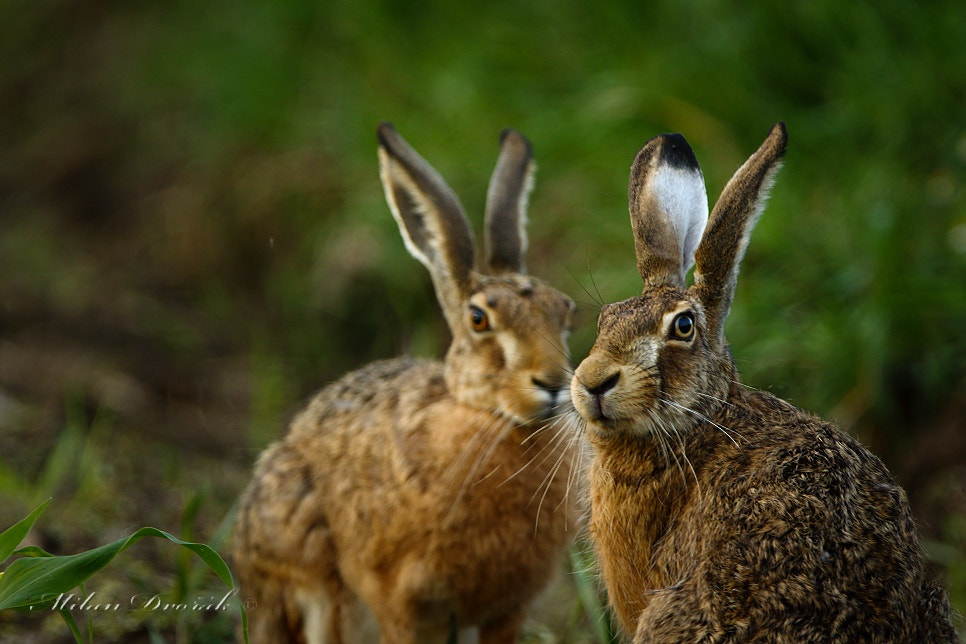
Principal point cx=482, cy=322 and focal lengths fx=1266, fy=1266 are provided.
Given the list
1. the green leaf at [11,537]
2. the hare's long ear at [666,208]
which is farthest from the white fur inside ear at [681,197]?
the green leaf at [11,537]

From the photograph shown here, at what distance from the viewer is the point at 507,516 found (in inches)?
177

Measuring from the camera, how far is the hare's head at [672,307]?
329 cm

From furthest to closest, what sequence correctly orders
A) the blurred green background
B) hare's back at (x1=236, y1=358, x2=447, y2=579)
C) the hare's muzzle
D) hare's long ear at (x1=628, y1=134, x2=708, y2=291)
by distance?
1. the blurred green background
2. hare's back at (x1=236, y1=358, x2=447, y2=579)
3. hare's long ear at (x1=628, y1=134, x2=708, y2=291)
4. the hare's muzzle

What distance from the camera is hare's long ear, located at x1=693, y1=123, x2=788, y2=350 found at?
→ 3439 mm

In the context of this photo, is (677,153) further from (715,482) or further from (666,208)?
(715,482)

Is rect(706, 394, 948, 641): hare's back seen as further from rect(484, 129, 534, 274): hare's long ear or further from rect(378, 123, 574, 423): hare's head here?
rect(484, 129, 534, 274): hare's long ear

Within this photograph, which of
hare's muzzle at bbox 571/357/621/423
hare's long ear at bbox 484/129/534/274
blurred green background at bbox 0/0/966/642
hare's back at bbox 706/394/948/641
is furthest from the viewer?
blurred green background at bbox 0/0/966/642

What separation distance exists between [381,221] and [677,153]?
416cm

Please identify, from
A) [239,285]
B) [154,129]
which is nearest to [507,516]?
[239,285]

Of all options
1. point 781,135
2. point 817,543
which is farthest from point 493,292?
point 817,543

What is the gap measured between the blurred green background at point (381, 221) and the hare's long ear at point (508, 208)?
1.12ft

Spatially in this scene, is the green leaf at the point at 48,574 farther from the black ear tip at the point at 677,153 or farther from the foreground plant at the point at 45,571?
the black ear tip at the point at 677,153

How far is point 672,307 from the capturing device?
3.38m

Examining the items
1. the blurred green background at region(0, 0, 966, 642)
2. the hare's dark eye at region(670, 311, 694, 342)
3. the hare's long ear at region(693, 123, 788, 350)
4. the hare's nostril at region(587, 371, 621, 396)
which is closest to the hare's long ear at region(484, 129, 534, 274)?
the blurred green background at region(0, 0, 966, 642)
